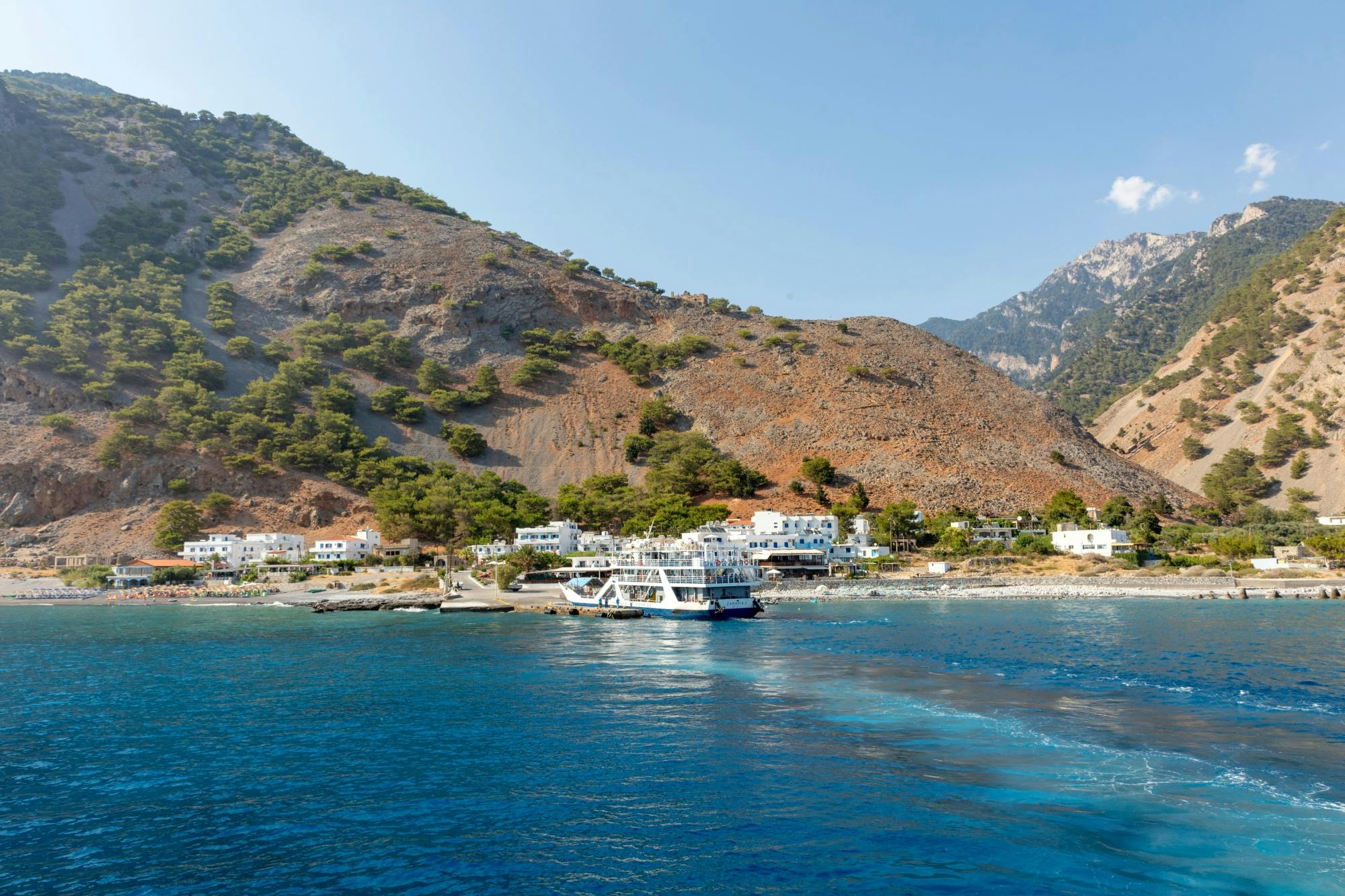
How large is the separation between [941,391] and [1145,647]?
101 metres

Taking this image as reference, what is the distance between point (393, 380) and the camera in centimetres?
12925

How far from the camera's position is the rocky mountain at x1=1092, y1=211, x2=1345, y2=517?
122 m

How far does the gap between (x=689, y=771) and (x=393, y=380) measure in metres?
121

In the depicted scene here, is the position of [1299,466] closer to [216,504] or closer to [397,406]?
[397,406]

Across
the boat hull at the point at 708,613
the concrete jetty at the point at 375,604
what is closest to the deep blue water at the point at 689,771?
the boat hull at the point at 708,613

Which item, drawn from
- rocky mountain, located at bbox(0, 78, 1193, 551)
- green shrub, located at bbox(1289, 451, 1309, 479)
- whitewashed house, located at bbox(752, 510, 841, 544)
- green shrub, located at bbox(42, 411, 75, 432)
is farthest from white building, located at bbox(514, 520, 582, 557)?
green shrub, located at bbox(1289, 451, 1309, 479)

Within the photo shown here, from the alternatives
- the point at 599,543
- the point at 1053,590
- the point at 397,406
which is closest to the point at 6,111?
the point at 397,406

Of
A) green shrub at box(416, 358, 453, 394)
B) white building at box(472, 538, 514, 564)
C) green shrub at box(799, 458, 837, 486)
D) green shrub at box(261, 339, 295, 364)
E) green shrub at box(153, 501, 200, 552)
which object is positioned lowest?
white building at box(472, 538, 514, 564)

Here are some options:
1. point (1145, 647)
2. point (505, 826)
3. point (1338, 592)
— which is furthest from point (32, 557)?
point (1338, 592)

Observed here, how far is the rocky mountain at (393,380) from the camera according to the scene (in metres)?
100

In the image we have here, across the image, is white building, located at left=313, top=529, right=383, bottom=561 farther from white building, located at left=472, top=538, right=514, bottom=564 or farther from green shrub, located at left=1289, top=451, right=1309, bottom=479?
green shrub, located at left=1289, top=451, right=1309, bottom=479

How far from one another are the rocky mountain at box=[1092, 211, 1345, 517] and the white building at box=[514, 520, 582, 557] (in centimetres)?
9680

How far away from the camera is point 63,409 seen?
102 metres

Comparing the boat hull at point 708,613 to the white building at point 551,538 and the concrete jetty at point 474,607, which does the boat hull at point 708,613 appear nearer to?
the concrete jetty at point 474,607
